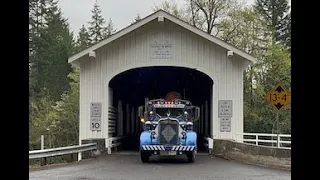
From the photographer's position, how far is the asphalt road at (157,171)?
42.8ft

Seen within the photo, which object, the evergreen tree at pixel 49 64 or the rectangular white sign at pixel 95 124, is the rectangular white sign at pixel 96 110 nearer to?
the rectangular white sign at pixel 95 124

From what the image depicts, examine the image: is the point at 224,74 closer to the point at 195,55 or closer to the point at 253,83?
the point at 195,55

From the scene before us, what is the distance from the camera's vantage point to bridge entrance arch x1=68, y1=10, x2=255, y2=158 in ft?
70.8

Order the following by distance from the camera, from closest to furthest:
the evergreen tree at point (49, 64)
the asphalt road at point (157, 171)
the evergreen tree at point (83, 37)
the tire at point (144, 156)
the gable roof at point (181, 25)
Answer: the asphalt road at point (157, 171) → the tire at point (144, 156) → the gable roof at point (181, 25) → the evergreen tree at point (49, 64) → the evergreen tree at point (83, 37)

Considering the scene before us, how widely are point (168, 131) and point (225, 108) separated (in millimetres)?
4987

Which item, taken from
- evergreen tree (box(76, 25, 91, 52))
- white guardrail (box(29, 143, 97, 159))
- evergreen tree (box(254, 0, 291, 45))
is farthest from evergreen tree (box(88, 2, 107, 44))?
white guardrail (box(29, 143, 97, 159))

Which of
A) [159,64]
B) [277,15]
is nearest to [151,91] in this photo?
[159,64]

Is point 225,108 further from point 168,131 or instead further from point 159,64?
point 168,131

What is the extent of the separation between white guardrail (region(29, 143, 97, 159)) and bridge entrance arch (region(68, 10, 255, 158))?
2.33m

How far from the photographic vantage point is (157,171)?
14.6m

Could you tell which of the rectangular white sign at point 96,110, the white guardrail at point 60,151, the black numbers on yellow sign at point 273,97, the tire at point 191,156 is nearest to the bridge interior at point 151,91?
the rectangular white sign at point 96,110

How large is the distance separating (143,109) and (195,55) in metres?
4.11

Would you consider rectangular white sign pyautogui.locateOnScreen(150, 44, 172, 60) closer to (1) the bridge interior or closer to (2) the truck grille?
(1) the bridge interior

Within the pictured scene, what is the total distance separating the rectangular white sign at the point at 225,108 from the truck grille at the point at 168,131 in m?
4.67
